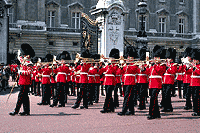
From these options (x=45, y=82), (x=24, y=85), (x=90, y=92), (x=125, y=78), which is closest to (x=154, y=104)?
(x=125, y=78)

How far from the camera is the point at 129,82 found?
8539mm

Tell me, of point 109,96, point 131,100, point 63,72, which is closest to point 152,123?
point 131,100

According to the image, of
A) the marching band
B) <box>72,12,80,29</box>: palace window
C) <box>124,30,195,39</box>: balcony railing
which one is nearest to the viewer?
the marching band

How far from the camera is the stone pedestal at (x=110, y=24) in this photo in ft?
50.1

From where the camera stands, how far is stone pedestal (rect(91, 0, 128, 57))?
15.3 meters

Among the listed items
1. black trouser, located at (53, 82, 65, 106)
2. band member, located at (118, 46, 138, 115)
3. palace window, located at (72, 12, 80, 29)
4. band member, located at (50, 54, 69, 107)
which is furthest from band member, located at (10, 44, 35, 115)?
palace window, located at (72, 12, 80, 29)

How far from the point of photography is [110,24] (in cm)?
1548

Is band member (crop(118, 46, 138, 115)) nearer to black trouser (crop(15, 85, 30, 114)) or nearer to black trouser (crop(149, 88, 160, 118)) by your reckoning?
black trouser (crop(149, 88, 160, 118))

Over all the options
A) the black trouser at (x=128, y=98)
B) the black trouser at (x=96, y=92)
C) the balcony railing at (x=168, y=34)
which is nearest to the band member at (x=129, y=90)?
the black trouser at (x=128, y=98)

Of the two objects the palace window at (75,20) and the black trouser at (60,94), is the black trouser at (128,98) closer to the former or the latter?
the black trouser at (60,94)

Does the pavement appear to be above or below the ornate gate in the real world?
below

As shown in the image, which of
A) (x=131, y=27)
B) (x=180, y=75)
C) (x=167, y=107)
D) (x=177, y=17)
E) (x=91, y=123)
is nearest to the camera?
(x=91, y=123)

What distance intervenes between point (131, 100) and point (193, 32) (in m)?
33.8

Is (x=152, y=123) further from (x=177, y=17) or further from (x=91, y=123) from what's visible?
(x=177, y=17)
